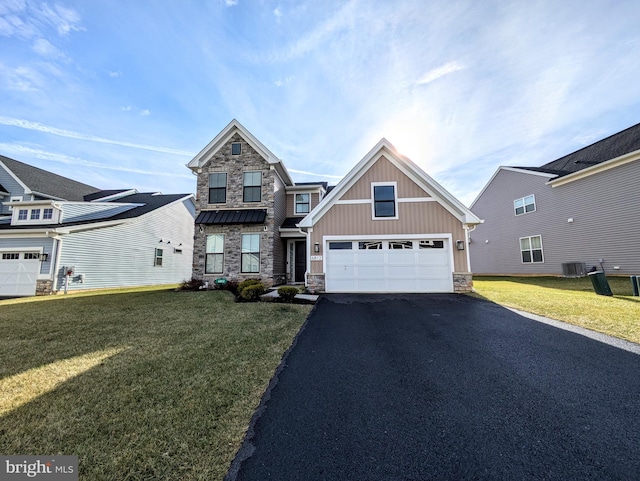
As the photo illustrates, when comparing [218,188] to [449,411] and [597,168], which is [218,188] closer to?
[449,411]

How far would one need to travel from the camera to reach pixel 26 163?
60.4ft

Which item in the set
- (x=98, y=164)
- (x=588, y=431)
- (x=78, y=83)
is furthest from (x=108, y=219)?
(x=588, y=431)

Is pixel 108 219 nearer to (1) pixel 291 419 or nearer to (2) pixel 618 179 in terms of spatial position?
(1) pixel 291 419

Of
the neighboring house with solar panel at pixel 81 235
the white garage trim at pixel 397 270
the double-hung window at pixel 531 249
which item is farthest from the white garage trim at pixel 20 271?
the double-hung window at pixel 531 249

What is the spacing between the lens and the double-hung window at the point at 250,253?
13.5 metres

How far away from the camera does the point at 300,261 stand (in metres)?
15.6


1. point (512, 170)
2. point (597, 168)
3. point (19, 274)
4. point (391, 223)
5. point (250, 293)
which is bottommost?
point (250, 293)

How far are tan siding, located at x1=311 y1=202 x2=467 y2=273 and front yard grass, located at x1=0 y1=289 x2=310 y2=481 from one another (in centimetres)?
572

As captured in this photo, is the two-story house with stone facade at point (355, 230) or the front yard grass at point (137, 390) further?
the two-story house with stone facade at point (355, 230)

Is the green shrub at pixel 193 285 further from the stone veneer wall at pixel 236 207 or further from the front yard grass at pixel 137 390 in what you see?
the front yard grass at pixel 137 390

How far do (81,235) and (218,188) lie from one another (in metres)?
7.88

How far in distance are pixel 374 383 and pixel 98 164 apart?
31.2 m

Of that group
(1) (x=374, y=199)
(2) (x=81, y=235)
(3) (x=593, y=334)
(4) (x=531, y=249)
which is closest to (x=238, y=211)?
(1) (x=374, y=199)

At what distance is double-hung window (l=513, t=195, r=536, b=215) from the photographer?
55.8 feet
